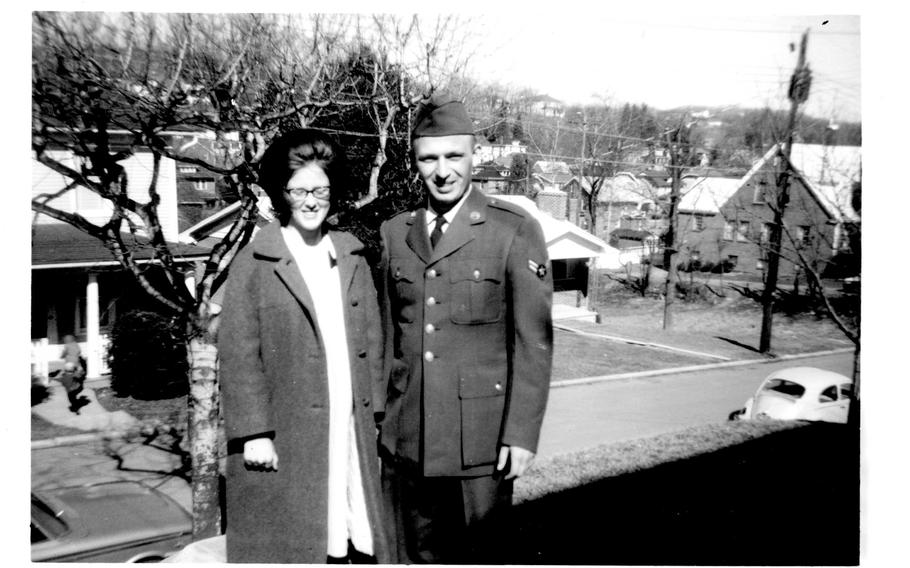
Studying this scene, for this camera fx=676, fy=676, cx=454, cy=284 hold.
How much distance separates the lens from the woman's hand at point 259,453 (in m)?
2.34

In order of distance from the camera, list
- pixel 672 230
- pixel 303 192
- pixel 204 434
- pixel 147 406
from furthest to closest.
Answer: pixel 672 230, pixel 147 406, pixel 204 434, pixel 303 192

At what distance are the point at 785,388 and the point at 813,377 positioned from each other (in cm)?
66

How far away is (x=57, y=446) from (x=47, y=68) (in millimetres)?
2475

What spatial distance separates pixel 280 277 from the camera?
233 cm

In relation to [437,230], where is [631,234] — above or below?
above

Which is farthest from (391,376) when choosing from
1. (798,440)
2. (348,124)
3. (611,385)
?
(611,385)

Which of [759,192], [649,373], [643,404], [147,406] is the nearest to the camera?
[147,406]

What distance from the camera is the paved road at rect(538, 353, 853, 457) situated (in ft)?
26.1

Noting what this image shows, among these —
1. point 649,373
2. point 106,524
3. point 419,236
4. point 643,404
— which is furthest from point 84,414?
point 649,373

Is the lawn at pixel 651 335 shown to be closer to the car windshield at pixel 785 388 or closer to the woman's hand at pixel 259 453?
the car windshield at pixel 785 388

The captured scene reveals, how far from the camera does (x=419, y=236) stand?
2506 mm

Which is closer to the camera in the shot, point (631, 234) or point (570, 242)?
point (570, 242)

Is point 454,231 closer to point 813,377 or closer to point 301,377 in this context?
point 301,377

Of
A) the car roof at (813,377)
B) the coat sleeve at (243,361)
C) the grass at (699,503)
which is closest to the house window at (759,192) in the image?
the car roof at (813,377)
